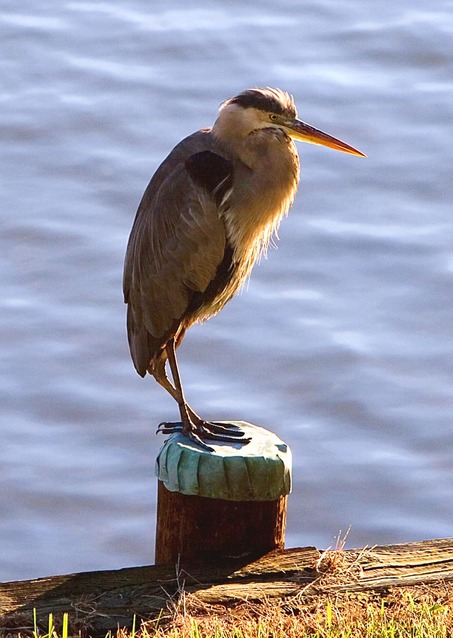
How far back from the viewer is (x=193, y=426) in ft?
16.8

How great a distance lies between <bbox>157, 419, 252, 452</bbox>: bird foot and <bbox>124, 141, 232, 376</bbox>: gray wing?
41 centimetres

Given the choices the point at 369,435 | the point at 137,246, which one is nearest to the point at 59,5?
the point at 369,435

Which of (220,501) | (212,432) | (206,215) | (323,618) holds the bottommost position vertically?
(323,618)

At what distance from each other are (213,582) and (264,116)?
172 cm

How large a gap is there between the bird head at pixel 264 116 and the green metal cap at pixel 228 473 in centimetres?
122

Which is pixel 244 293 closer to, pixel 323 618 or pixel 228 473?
pixel 228 473

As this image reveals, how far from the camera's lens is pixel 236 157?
524cm

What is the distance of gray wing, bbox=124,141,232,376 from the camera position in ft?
17.0

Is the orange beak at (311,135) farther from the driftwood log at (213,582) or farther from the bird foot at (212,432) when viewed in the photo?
the driftwood log at (213,582)

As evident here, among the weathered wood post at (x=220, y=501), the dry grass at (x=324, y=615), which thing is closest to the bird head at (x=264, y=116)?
the weathered wood post at (x=220, y=501)

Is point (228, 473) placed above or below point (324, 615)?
above

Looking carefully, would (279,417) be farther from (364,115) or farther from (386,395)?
(364,115)

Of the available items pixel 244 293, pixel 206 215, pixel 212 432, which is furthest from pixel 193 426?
pixel 244 293

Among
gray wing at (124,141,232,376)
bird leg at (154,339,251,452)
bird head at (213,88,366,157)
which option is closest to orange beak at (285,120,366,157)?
bird head at (213,88,366,157)
